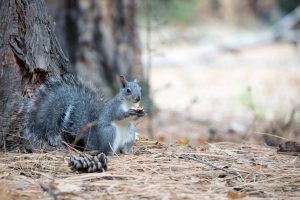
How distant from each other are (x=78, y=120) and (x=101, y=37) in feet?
11.2

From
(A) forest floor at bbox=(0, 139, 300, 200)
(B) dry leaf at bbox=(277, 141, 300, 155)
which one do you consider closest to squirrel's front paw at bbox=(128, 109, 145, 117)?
(A) forest floor at bbox=(0, 139, 300, 200)

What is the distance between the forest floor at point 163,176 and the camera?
8.71 ft

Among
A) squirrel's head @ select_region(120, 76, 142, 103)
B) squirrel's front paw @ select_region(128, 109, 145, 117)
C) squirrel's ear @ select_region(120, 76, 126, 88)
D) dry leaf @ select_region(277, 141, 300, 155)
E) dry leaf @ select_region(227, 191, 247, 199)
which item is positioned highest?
squirrel's ear @ select_region(120, 76, 126, 88)

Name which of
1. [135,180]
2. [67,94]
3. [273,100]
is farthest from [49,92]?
[273,100]

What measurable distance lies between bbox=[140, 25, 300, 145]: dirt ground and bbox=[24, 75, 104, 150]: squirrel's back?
4.37 feet

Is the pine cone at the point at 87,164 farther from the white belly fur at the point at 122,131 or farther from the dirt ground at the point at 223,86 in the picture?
the dirt ground at the point at 223,86

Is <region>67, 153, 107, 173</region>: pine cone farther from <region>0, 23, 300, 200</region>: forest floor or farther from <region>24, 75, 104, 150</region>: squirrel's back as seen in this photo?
<region>24, 75, 104, 150</region>: squirrel's back

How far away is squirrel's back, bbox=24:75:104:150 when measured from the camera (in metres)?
3.54

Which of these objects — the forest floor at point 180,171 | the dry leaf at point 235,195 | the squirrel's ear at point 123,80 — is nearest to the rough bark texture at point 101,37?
the forest floor at point 180,171

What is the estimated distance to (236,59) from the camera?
10.8m

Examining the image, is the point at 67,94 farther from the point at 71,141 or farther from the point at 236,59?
→ the point at 236,59

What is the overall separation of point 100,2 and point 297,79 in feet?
10.4

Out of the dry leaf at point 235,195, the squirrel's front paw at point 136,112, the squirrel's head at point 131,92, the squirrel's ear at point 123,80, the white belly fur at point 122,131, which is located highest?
the squirrel's ear at point 123,80

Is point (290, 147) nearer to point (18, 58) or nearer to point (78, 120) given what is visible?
point (78, 120)
